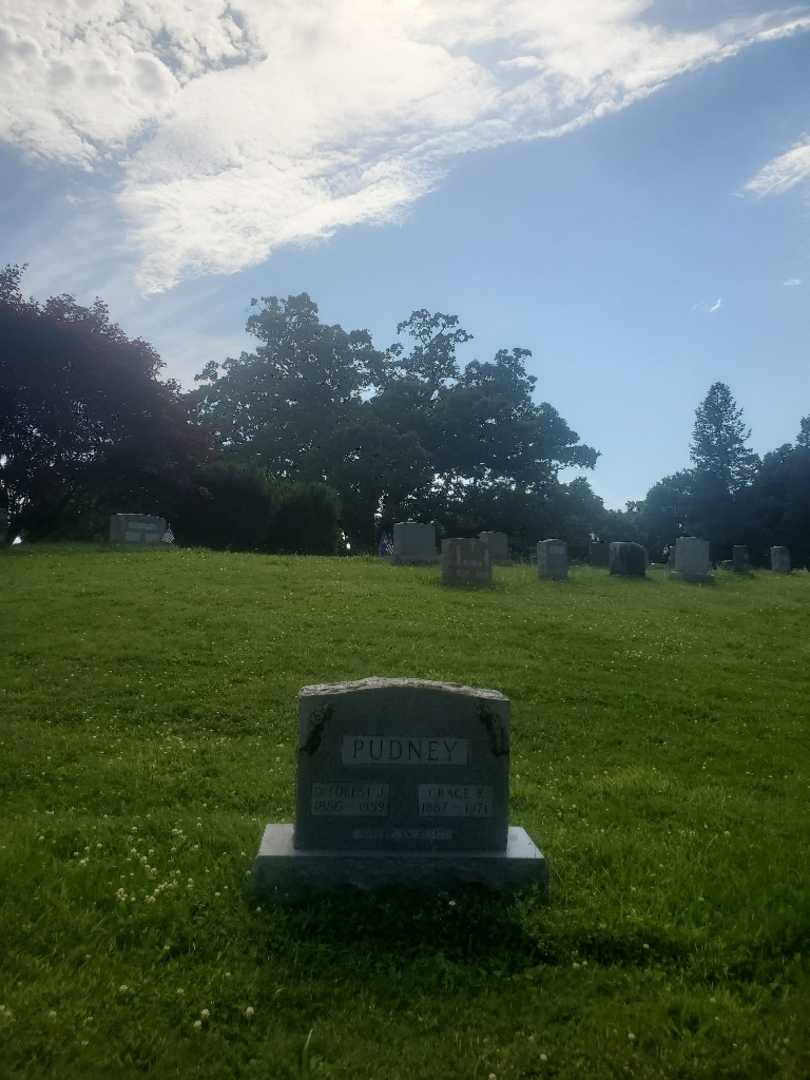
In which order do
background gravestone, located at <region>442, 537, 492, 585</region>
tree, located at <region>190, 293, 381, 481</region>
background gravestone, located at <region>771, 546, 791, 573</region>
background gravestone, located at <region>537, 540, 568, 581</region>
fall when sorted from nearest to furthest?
background gravestone, located at <region>442, 537, 492, 585</region> → background gravestone, located at <region>537, 540, 568, 581</region> → background gravestone, located at <region>771, 546, 791, 573</region> → tree, located at <region>190, 293, 381, 481</region>

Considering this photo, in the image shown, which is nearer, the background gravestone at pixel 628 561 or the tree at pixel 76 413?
the background gravestone at pixel 628 561

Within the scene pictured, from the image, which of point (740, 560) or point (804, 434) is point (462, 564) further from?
point (804, 434)

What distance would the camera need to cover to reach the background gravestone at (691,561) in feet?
88.1

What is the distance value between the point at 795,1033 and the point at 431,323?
58.2 meters

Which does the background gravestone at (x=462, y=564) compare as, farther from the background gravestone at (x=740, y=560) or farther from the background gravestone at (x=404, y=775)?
the background gravestone at (x=404, y=775)

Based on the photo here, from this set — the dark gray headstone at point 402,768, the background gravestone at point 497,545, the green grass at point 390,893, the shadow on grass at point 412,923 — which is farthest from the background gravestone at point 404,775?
the background gravestone at point 497,545

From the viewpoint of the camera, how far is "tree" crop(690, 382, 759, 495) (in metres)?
64.3

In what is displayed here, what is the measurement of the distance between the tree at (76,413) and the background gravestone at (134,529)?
596 cm

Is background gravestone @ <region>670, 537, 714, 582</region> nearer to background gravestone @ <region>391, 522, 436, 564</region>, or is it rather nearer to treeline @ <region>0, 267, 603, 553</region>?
background gravestone @ <region>391, 522, 436, 564</region>

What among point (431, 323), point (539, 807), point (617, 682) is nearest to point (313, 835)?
point (539, 807)

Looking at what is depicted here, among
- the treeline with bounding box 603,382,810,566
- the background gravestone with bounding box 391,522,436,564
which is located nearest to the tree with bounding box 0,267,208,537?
the background gravestone with bounding box 391,522,436,564

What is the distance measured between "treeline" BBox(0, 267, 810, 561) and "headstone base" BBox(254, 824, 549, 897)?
28132mm

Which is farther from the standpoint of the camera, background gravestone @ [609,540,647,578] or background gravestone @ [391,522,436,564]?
background gravestone @ [609,540,647,578]

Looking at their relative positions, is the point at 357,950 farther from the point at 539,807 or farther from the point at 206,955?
the point at 539,807
